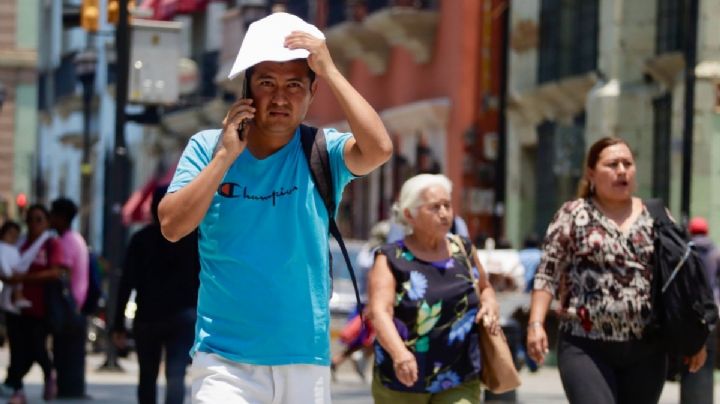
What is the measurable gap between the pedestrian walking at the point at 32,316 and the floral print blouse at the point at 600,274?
7737 mm

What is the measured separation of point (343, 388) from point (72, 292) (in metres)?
4.49

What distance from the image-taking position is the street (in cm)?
1825

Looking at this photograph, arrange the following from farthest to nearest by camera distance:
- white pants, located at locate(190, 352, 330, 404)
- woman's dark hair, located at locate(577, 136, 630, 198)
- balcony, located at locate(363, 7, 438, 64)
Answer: balcony, located at locate(363, 7, 438, 64), woman's dark hair, located at locate(577, 136, 630, 198), white pants, located at locate(190, 352, 330, 404)

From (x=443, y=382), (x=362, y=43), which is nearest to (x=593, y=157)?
(x=443, y=382)

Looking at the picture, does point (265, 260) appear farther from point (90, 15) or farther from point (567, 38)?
point (567, 38)

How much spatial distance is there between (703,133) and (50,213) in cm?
1081

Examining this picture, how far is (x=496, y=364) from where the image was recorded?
9.40 meters

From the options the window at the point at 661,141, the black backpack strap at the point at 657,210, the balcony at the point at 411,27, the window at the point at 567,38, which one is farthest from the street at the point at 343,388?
the balcony at the point at 411,27

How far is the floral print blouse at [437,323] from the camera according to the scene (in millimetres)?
9375

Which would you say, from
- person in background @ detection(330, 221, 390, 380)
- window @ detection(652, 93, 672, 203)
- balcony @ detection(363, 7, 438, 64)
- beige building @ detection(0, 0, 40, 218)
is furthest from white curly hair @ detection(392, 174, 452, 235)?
beige building @ detection(0, 0, 40, 218)

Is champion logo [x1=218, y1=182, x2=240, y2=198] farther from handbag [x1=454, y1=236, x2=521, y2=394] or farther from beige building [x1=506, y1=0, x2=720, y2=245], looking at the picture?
beige building [x1=506, y1=0, x2=720, y2=245]

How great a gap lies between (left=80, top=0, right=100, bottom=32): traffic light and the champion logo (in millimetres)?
17059

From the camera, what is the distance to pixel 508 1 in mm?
33562

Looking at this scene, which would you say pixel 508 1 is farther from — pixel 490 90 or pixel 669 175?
pixel 669 175
